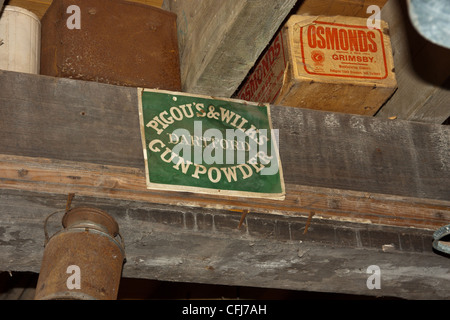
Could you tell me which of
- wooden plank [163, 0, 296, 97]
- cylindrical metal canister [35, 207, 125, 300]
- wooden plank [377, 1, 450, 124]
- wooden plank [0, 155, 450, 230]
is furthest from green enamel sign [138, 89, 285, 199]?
wooden plank [377, 1, 450, 124]

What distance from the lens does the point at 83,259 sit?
2.55m

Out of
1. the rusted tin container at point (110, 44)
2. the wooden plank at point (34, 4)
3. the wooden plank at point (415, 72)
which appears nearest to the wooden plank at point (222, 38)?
the rusted tin container at point (110, 44)

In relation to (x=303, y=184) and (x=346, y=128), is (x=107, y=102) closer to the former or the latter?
(x=303, y=184)

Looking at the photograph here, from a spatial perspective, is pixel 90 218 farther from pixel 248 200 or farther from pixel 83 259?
pixel 248 200

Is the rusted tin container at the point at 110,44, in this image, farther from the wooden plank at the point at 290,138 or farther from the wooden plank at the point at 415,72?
the wooden plank at the point at 415,72

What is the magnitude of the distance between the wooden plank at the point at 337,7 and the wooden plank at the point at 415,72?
108 mm

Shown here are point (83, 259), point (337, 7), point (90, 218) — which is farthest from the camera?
point (337, 7)

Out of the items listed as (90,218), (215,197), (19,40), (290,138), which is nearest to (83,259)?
(90,218)

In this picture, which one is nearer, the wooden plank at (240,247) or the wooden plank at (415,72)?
the wooden plank at (240,247)

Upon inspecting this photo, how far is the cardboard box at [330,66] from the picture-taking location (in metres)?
3.36

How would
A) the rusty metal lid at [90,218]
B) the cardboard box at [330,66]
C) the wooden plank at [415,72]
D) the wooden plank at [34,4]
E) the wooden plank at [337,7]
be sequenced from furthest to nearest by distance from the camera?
1. the wooden plank at [34,4]
2. the wooden plank at [337,7]
3. the wooden plank at [415,72]
4. the cardboard box at [330,66]
5. the rusty metal lid at [90,218]

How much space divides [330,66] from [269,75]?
1.11 feet

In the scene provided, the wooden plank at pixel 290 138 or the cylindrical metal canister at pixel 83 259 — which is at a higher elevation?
the wooden plank at pixel 290 138
